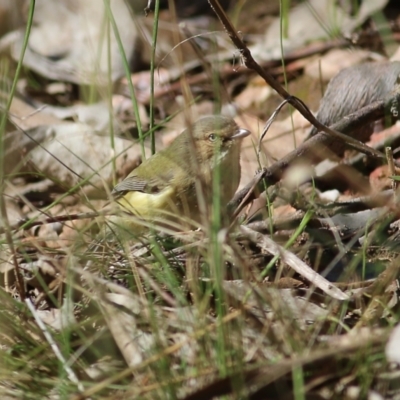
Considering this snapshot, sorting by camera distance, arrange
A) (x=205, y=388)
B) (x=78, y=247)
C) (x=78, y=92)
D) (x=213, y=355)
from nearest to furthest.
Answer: (x=205, y=388), (x=213, y=355), (x=78, y=247), (x=78, y=92)

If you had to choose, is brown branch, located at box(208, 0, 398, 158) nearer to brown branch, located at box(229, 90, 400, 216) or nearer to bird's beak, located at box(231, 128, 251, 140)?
brown branch, located at box(229, 90, 400, 216)

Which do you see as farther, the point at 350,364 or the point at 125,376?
the point at 125,376

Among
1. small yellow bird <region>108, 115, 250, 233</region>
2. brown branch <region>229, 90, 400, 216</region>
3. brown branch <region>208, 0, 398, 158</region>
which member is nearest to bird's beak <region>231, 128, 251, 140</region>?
small yellow bird <region>108, 115, 250, 233</region>

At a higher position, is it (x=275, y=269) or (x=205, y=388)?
(x=205, y=388)

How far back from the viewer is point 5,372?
2.92 m

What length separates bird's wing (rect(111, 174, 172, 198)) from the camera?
200 inches

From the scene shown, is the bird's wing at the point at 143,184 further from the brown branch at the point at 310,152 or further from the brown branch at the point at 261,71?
the brown branch at the point at 261,71

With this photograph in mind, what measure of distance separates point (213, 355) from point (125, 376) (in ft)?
1.09

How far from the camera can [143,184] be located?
519 cm

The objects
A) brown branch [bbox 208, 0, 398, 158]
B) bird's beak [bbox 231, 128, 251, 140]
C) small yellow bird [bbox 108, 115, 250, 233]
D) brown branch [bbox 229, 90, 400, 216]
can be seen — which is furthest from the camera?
bird's beak [bbox 231, 128, 251, 140]

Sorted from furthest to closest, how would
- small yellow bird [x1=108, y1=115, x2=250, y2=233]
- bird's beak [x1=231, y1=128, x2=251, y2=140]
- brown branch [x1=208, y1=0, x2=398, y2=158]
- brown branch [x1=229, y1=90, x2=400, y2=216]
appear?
bird's beak [x1=231, y1=128, x2=251, y2=140] < small yellow bird [x1=108, y1=115, x2=250, y2=233] < brown branch [x1=229, y1=90, x2=400, y2=216] < brown branch [x1=208, y1=0, x2=398, y2=158]

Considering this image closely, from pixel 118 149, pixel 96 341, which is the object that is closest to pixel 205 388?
pixel 96 341

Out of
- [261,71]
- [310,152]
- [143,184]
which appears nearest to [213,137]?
[143,184]

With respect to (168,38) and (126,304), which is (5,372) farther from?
(168,38)
